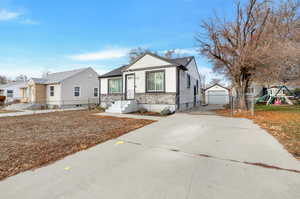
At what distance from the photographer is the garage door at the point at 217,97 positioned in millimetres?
21469

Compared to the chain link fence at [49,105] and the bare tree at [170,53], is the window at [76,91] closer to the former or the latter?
the chain link fence at [49,105]

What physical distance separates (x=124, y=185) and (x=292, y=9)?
20.4 m

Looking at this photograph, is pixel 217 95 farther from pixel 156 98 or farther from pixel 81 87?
pixel 81 87

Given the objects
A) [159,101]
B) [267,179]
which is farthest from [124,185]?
[159,101]

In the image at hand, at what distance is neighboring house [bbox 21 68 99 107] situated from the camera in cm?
1712

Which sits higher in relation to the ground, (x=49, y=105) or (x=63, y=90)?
(x=63, y=90)

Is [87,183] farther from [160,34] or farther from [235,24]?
[160,34]

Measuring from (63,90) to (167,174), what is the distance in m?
18.4

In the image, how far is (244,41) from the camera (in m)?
10.7

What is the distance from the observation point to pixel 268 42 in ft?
34.4

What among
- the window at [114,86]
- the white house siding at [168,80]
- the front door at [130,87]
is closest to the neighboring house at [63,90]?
the window at [114,86]

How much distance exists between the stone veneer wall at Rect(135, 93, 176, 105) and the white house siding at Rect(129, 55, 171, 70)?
Result: 2.44 m

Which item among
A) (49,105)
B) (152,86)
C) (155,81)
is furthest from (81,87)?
(155,81)

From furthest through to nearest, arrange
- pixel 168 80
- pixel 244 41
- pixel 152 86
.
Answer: pixel 152 86 < pixel 168 80 < pixel 244 41
